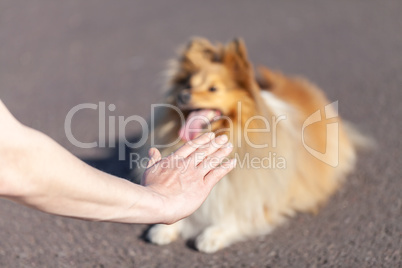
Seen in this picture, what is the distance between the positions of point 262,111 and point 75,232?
4.55 ft

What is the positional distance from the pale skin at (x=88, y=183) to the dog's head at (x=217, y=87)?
1104 millimetres

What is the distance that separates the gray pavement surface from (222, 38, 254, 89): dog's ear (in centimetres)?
98

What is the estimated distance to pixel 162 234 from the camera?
3.30 meters

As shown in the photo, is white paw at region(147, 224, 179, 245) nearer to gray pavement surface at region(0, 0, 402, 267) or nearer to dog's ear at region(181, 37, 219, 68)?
gray pavement surface at region(0, 0, 402, 267)

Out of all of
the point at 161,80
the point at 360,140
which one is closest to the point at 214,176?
the point at 161,80

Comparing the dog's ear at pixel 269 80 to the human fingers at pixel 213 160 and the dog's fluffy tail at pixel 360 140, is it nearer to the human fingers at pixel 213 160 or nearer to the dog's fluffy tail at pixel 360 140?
the dog's fluffy tail at pixel 360 140

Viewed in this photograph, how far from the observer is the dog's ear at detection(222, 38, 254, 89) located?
125 inches

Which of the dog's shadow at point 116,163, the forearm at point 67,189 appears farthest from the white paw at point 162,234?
the forearm at point 67,189

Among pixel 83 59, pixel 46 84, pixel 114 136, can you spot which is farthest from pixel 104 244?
pixel 83 59

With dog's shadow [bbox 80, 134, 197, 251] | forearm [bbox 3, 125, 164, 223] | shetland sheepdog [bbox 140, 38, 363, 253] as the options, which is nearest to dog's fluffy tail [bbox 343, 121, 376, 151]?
shetland sheepdog [bbox 140, 38, 363, 253]

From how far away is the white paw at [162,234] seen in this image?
10.8 feet

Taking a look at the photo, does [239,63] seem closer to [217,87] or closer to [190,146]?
[217,87]

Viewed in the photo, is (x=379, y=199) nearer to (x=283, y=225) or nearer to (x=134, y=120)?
(x=283, y=225)

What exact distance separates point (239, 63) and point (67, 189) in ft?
5.77
